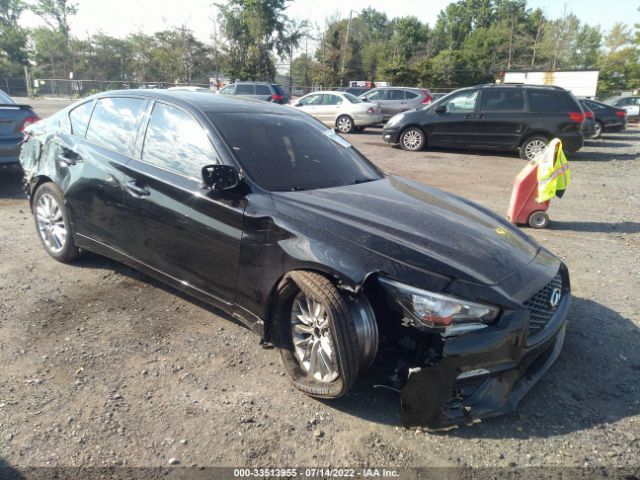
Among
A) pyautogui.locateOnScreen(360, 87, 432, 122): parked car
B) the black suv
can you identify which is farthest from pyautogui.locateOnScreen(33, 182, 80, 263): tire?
pyautogui.locateOnScreen(360, 87, 432, 122): parked car

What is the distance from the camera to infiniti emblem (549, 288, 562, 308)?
9.11 ft

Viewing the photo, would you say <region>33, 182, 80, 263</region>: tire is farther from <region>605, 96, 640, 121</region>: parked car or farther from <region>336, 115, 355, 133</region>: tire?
<region>605, 96, 640, 121</region>: parked car

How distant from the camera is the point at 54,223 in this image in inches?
177

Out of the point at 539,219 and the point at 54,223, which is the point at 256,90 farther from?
the point at 54,223

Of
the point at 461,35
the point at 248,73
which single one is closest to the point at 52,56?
the point at 248,73

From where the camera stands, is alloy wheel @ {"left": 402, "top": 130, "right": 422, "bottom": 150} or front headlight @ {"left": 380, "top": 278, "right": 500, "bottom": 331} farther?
alloy wheel @ {"left": 402, "top": 130, "right": 422, "bottom": 150}

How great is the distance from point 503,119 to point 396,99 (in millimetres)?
7844

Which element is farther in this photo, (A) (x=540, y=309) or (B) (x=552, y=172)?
(B) (x=552, y=172)

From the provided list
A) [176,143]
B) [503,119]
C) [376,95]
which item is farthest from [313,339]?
[376,95]

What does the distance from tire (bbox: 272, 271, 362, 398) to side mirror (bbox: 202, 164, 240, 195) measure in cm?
71

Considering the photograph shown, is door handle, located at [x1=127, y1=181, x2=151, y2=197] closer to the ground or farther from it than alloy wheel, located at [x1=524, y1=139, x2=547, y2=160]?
farther from it

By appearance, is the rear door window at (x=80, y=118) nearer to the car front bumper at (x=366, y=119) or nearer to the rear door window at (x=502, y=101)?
the rear door window at (x=502, y=101)

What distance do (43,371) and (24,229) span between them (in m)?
3.42

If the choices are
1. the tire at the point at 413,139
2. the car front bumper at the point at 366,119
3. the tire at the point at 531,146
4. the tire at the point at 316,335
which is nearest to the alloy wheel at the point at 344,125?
the car front bumper at the point at 366,119
